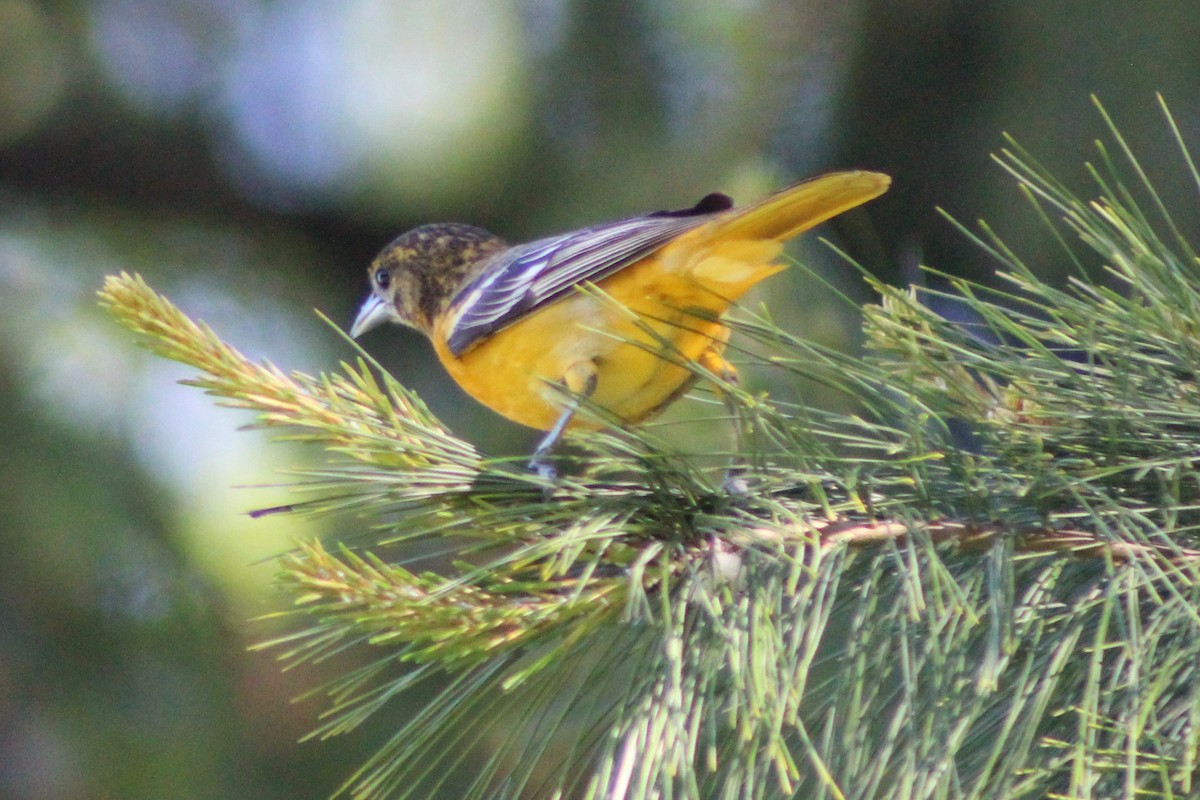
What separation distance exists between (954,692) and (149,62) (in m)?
3.58

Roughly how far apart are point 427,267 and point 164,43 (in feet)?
5.05

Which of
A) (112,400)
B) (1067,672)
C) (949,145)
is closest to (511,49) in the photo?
(949,145)

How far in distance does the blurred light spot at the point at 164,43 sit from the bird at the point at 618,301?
173 cm

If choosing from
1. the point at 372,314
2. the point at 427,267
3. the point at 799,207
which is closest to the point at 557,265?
the point at 799,207

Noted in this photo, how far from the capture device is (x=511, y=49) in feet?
12.6

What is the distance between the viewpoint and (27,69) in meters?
3.70

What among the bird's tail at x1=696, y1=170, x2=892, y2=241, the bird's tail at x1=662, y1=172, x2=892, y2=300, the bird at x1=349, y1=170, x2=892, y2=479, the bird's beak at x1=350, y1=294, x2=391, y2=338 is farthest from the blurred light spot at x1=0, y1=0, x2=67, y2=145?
the bird's tail at x1=696, y1=170, x2=892, y2=241

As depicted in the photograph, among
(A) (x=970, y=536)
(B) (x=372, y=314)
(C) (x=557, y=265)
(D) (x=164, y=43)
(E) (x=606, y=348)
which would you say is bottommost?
(A) (x=970, y=536)

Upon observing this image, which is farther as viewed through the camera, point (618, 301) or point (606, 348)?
A: point (606, 348)

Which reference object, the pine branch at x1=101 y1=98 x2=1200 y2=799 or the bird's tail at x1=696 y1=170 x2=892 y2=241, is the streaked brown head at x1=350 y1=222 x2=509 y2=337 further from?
the pine branch at x1=101 y1=98 x2=1200 y2=799

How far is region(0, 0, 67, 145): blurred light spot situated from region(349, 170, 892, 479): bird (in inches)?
76.7

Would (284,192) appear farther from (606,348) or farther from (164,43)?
(606,348)

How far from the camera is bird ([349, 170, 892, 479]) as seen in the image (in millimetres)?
1779

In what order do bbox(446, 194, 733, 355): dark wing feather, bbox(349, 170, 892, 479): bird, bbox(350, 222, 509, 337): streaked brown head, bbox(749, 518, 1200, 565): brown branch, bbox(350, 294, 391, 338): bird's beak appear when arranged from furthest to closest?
bbox(350, 294, 391, 338): bird's beak
bbox(350, 222, 509, 337): streaked brown head
bbox(446, 194, 733, 355): dark wing feather
bbox(349, 170, 892, 479): bird
bbox(749, 518, 1200, 565): brown branch
